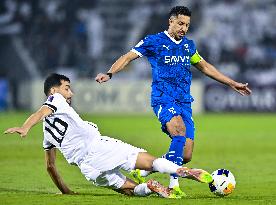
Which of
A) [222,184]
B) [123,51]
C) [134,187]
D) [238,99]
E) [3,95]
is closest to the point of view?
[222,184]

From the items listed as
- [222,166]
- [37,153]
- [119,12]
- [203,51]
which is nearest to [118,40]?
[119,12]

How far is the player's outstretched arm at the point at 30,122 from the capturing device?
7027mm

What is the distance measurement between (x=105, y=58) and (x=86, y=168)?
70.4ft

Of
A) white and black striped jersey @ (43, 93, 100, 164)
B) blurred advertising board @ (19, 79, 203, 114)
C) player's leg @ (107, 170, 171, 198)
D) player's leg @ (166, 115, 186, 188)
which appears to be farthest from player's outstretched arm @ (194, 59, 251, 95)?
blurred advertising board @ (19, 79, 203, 114)

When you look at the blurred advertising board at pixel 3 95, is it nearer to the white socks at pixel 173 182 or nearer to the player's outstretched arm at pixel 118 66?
the player's outstretched arm at pixel 118 66

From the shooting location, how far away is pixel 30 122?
7.35 metres

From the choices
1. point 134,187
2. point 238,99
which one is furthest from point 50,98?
point 238,99

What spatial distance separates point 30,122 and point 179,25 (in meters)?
2.27

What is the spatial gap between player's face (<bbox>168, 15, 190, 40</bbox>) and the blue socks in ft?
3.90

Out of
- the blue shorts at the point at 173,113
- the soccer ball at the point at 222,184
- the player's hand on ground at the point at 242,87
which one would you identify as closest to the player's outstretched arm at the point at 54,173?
the blue shorts at the point at 173,113

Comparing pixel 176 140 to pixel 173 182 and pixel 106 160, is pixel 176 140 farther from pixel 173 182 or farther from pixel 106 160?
pixel 106 160

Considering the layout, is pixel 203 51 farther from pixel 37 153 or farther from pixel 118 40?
pixel 37 153

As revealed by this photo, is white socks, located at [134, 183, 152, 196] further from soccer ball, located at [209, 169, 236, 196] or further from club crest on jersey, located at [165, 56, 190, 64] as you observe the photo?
club crest on jersey, located at [165, 56, 190, 64]

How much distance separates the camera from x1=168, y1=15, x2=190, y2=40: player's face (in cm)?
871
